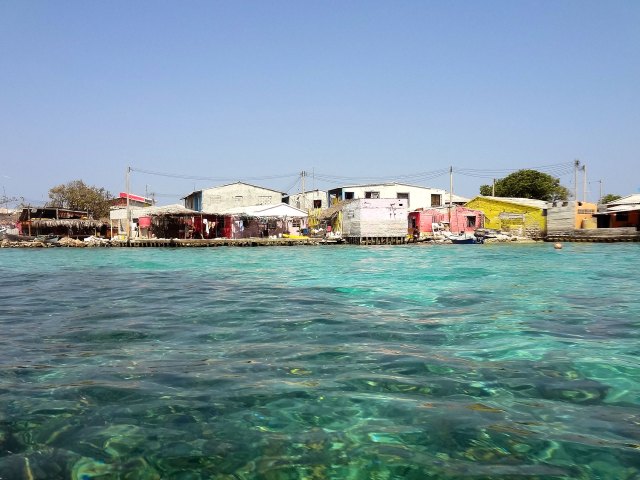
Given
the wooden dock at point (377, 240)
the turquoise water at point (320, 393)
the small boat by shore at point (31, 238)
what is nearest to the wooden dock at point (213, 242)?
the wooden dock at point (377, 240)

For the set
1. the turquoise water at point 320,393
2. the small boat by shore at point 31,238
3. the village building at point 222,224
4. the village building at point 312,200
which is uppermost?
the village building at point 312,200

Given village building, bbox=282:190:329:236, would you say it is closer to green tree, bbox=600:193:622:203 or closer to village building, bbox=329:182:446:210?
village building, bbox=329:182:446:210

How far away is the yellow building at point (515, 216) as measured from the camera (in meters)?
46.3

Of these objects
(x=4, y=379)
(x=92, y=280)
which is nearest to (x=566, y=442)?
(x=4, y=379)

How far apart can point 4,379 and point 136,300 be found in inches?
229

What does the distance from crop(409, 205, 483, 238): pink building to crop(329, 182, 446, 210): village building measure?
176 inches

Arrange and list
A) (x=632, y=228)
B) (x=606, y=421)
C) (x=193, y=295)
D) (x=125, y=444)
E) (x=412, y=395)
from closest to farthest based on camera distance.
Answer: (x=125, y=444), (x=606, y=421), (x=412, y=395), (x=193, y=295), (x=632, y=228)

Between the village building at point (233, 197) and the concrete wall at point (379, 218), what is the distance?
1409cm

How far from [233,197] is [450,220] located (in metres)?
23.4

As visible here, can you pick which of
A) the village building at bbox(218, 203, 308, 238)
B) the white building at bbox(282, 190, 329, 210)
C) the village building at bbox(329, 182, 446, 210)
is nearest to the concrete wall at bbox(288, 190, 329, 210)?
the white building at bbox(282, 190, 329, 210)

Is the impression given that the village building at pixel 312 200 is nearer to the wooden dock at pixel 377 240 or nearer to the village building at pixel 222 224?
the village building at pixel 222 224

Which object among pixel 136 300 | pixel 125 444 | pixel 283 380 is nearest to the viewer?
pixel 125 444

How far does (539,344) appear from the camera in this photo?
591 centimetres

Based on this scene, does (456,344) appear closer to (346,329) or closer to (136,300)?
(346,329)
